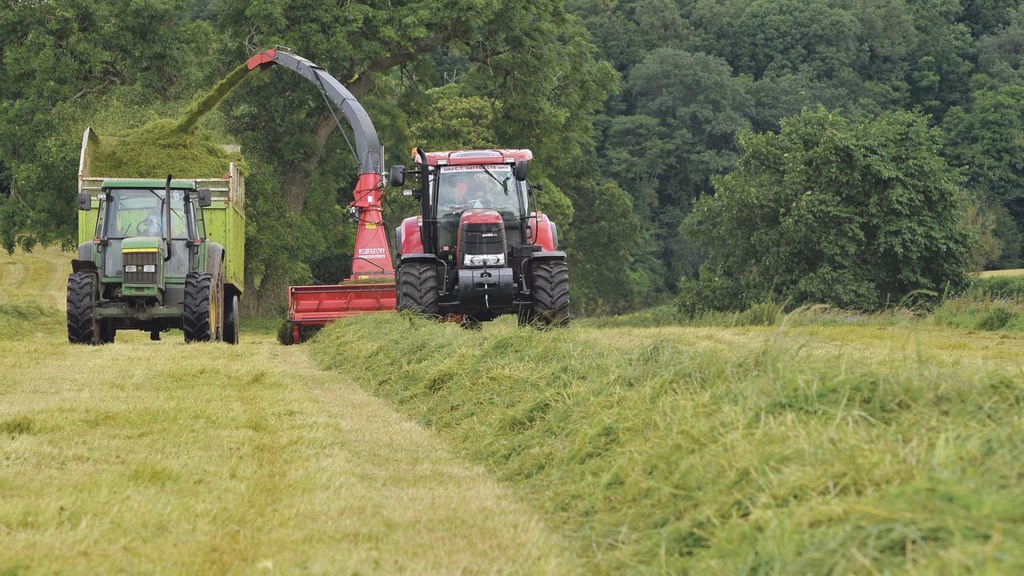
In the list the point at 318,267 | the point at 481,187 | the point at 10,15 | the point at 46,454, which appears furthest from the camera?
the point at 318,267

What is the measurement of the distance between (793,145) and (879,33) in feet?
174

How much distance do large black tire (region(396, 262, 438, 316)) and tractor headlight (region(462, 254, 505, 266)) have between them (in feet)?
2.11

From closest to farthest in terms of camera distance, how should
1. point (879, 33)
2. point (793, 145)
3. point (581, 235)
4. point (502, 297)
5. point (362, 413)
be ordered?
1. point (362, 413)
2. point (502, 297)
3. point (793, 145)
4. point (581, 235)
5. point (879, 33)

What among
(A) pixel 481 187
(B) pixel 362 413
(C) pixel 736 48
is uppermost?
(C) pixel 736 48

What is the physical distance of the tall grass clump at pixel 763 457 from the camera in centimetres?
441

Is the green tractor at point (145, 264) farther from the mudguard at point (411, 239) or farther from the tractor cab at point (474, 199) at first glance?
the tractor cab at point (474, 199)

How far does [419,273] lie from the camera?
17859 millimetres

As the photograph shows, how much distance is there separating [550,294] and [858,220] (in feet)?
71.2

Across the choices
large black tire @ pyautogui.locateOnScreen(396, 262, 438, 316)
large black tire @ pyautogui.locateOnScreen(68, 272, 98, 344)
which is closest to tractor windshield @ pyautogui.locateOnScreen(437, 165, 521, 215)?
large black tire @ pyautogui.locateOnScreen(396, 262, 438, 316)

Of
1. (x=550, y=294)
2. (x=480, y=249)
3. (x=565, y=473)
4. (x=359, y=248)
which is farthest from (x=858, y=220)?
(x=565, y=473)

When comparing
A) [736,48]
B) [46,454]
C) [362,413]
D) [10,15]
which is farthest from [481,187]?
[736,48]

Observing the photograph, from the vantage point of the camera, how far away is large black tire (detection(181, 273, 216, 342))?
17938mm

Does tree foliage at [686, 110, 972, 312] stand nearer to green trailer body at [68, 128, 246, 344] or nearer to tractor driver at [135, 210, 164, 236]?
green trailer body at [68, 128, 246, 344]

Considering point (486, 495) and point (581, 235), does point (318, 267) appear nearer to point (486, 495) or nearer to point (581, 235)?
point (581, 235)
